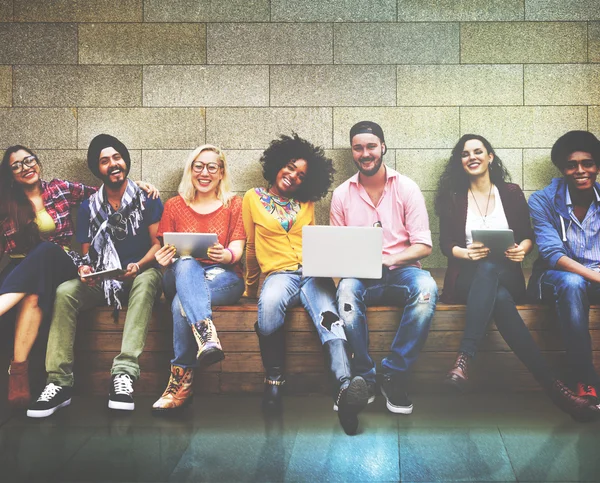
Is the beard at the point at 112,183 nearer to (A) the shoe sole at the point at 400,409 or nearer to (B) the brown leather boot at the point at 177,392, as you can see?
(B) the brown leather boot at the point at 177,392

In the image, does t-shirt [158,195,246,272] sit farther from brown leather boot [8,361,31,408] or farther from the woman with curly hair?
brown leather boot [8,361,31,408]

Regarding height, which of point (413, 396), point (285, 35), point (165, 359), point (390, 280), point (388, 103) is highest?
point (285, 35)

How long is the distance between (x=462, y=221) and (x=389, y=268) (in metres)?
0.50

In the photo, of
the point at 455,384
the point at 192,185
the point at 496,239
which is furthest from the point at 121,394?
the point at 496,239

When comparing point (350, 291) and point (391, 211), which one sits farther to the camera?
point (391, 211)

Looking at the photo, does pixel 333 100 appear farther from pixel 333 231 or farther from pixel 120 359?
pixel 120 359

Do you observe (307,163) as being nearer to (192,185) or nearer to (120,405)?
(192,185)

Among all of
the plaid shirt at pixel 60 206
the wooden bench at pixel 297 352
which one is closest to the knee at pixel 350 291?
the wooden bench at pixel 297 352

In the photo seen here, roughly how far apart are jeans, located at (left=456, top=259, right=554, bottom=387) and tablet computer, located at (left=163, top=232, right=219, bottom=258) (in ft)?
4.31

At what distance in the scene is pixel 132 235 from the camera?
3379 mm

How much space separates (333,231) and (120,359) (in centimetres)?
121

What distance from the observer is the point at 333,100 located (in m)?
4.17

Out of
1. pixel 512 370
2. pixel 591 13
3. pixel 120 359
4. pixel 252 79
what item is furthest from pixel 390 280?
pixel 591 13

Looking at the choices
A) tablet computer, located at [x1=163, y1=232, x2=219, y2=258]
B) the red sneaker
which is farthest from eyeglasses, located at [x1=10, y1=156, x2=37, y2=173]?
the red sneaker
